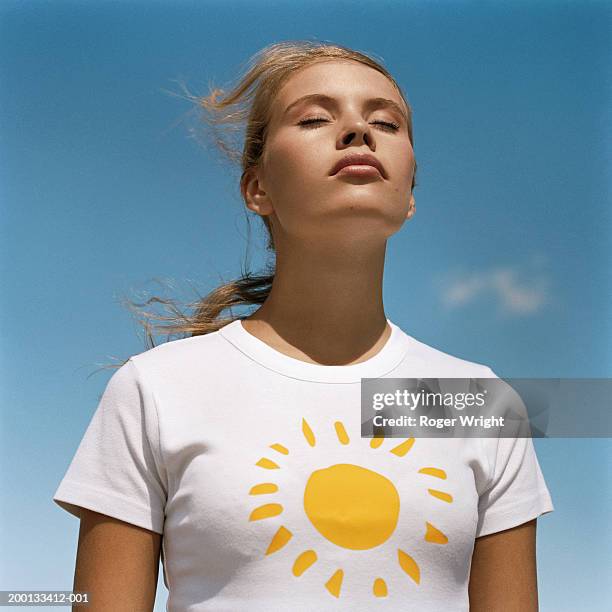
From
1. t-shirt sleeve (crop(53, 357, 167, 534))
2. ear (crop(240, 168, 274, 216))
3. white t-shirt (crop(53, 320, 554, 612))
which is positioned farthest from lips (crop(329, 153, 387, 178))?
t-shirt sleeve (crop(53, 357, 167, 534))

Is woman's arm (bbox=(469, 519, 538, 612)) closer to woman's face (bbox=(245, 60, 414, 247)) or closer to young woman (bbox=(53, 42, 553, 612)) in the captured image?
young woman (bbox=(53, 42, 553, 612))

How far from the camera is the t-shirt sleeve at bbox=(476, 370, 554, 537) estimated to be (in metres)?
2.29

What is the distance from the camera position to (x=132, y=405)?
217cm

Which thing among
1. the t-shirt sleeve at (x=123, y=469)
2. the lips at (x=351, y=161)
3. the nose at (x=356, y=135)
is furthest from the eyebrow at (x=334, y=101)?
the t-shirt sleeve at (x=123, y=469)

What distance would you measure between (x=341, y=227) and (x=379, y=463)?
63 cm

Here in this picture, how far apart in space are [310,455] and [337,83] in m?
1.09

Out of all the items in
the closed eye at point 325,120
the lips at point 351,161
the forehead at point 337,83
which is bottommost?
the lips at point 351,161

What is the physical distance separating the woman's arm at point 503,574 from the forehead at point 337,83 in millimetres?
1308

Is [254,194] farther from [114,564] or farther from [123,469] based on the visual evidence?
[114,564]

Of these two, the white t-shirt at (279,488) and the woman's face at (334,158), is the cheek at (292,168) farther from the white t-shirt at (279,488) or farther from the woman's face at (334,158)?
the white t-shirt at (279,488)

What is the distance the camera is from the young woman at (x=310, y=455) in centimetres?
202

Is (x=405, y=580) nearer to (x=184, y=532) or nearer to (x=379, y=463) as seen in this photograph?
(x=379, y=463)

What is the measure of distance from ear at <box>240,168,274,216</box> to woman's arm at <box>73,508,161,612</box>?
3.37ft

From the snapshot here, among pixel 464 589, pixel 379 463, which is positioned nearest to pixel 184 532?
pixel 379 463
